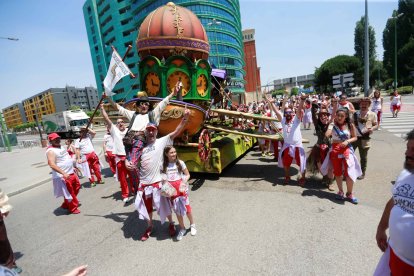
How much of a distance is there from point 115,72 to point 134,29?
52.8 metres

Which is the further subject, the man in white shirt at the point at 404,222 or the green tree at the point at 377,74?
the green tree at the point at 377,74

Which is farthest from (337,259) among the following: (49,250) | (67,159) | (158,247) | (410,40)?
(410,40)

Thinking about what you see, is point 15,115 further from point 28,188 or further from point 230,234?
point 230,234

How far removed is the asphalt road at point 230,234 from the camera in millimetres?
2820

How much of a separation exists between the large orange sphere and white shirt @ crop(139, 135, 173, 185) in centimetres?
304

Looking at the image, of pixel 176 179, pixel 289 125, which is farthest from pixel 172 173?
pixel 289 125

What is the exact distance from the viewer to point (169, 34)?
550cm

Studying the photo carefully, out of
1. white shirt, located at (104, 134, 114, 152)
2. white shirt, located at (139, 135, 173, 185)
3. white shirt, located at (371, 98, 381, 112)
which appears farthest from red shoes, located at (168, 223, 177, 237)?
white shirt, located at (371, 98, 381, 112)

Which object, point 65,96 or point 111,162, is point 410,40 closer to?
point 111,162

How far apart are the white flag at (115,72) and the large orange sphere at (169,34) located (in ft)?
4.85

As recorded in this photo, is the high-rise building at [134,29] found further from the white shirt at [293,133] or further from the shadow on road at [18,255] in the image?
the shadow on road at [18,255]

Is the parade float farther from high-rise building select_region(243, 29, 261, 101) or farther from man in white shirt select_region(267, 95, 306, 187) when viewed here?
high-rise building select_region(243, 29, 261, 101)

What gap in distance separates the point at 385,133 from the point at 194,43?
336 inches

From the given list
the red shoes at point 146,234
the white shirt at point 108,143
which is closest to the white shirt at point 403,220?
the red shoes at point 146,234
